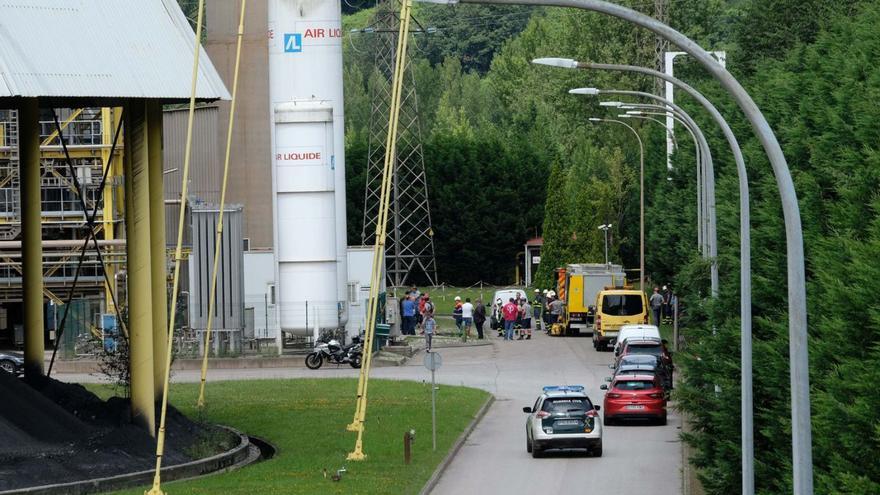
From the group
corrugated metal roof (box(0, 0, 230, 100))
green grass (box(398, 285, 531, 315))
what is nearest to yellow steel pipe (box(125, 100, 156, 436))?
corrugated metal roof (box(0, 0, 230, 100))

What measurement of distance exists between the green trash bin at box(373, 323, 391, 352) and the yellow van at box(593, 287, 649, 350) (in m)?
7.53

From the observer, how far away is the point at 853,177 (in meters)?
21.9

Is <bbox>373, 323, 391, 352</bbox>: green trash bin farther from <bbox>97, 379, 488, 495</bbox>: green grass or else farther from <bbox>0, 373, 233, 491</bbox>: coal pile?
<bbox>0, 373, 233, 491</bbox>: coal pile

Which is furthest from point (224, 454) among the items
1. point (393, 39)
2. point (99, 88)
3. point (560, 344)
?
point (393, 39)

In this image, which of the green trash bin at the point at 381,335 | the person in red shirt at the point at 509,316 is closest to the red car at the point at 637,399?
the green trash bin at the point at 381,335

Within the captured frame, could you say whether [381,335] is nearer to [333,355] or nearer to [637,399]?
[333,355]

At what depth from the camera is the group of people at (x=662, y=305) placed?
65188 mm

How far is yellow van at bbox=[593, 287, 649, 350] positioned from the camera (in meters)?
59.1

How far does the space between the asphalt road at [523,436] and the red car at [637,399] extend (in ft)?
1.24

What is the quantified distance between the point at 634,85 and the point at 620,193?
11050 mm

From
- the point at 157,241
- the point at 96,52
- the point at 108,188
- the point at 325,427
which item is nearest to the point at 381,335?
the point at 108,188

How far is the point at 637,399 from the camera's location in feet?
127

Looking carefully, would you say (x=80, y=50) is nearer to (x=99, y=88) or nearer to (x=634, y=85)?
(x=99, y=88)

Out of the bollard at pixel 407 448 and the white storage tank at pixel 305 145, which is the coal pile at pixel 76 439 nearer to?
the bollard at pixel 407 448
